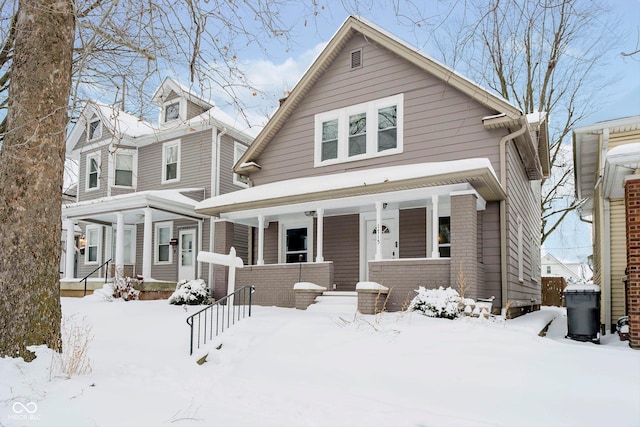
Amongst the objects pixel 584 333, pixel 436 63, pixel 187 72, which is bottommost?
pixel 584 333

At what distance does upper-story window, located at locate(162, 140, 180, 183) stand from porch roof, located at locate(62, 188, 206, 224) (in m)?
1.26

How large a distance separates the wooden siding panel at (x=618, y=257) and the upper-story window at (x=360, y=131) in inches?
205

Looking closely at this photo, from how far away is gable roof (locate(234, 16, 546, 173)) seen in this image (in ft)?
37.0

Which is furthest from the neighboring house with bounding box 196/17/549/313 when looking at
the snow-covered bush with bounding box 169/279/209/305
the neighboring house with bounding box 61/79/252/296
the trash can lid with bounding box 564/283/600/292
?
the neighboring house with bounding box 61/79/252/296

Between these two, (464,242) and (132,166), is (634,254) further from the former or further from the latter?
(132,166)

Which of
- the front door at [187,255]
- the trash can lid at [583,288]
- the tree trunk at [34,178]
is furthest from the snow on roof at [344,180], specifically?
the tree trunk at [34,178]

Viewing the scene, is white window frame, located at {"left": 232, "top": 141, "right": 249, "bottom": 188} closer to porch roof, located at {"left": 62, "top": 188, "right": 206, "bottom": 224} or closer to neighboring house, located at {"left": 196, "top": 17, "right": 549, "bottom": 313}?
porch roof, located at {"left": 62, "top": 188, "right": 206, "bottom": 224}

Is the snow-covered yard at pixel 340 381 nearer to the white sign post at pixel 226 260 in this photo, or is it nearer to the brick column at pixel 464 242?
the brick column at pixel 464 242

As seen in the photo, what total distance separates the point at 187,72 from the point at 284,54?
1552mm

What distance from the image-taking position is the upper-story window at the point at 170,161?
19109 millimetres

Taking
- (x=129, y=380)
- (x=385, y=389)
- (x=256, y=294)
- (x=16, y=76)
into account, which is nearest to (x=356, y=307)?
(x=256, y=294)

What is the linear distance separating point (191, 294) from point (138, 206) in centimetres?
395

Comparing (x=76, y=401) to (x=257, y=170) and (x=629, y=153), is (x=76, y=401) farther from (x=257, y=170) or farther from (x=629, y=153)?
(x=257, y=170)

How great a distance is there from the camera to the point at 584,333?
10430mm
